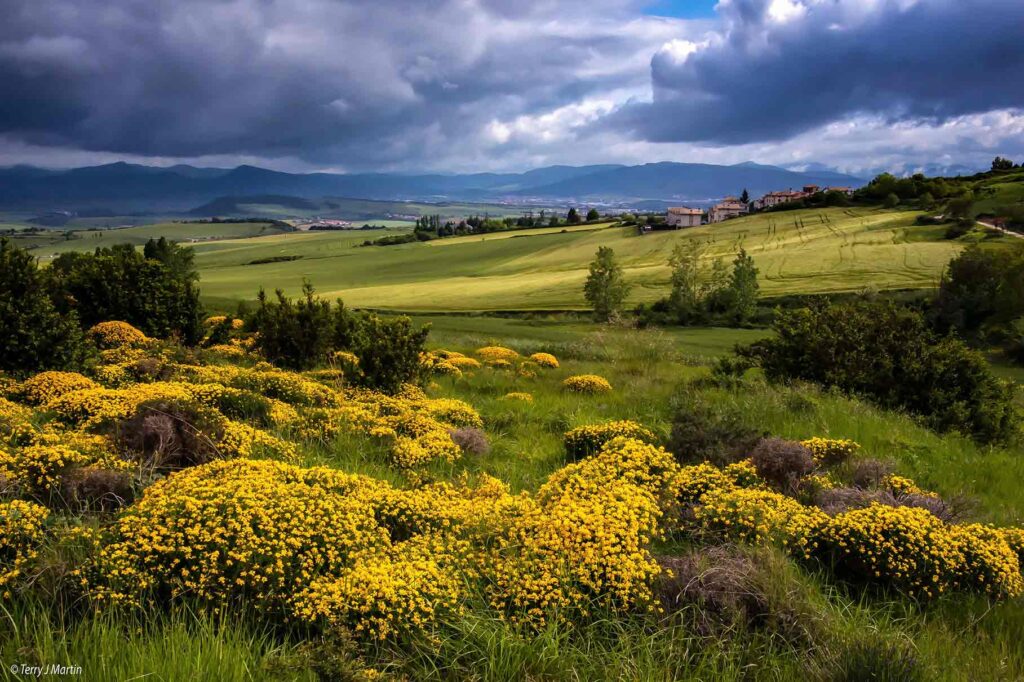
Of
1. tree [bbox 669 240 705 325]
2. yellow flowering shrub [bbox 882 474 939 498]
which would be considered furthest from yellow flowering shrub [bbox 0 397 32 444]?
tree [bbox 669 240 705 325]

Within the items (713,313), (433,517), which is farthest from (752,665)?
(713,313)

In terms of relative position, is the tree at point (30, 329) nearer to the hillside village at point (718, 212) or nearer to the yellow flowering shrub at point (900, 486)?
the yellow flowering shrub at point (900, 486)

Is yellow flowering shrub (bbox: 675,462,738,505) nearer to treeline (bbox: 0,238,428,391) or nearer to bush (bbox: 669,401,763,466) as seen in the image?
bush (bbox: 669,401,763,466)

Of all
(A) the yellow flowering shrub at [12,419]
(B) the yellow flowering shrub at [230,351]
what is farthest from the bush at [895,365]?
(A) the yellow flowering shrub at [12,419]

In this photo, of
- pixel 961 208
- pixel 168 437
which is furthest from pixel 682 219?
pixel 168 437

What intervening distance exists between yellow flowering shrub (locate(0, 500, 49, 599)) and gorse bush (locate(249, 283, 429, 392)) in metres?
7.27

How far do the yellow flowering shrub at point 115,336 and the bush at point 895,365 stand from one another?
49.1ft

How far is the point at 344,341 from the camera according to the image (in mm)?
15383

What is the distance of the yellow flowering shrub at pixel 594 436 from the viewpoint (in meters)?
8.43

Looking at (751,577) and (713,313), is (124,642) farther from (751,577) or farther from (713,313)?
(713,313)

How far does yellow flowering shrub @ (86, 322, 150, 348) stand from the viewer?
42.4 ft

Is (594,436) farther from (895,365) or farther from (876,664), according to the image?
(895,365)

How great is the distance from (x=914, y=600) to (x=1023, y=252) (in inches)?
3031

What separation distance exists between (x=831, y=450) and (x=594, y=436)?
3.08 m
